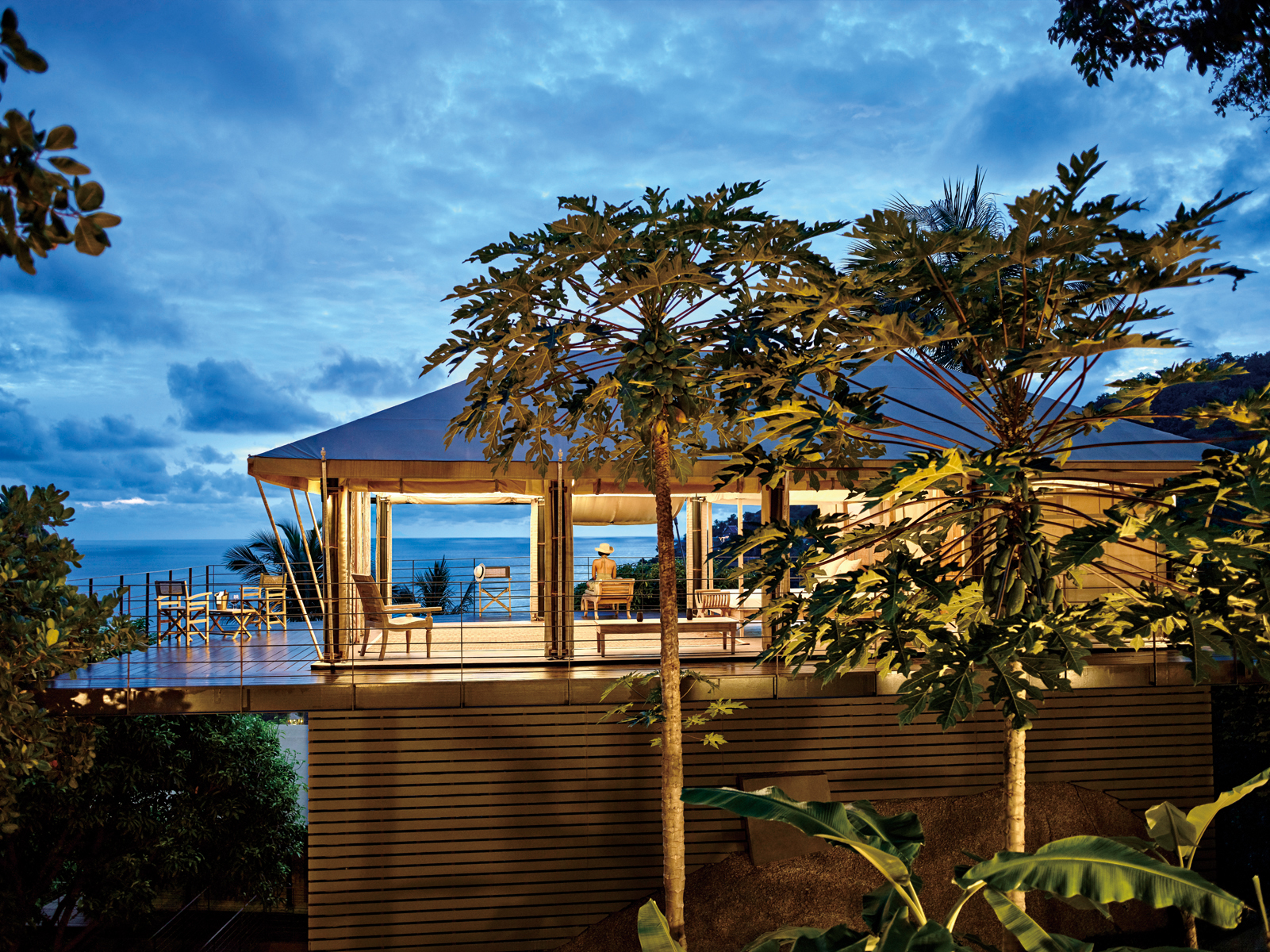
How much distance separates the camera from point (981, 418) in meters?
3.68

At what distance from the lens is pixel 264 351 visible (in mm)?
118625

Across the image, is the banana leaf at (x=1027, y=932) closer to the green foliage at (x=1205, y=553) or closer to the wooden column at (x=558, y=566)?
the green foliage at (x=1205, y=553)

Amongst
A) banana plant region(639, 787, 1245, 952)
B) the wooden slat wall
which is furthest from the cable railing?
banana plant region(639, 787, 1245, 952)

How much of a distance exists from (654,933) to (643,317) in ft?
10.1

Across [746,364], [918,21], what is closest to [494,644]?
[746,364]

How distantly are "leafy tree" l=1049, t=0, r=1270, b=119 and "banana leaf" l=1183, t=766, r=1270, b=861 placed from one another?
36.3 ft

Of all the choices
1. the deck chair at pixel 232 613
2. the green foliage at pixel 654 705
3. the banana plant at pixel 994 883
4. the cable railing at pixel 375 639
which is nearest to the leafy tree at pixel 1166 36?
the cable railing at pixel 375 639

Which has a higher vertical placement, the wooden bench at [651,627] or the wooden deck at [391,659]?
the wooden bench at [651,627]

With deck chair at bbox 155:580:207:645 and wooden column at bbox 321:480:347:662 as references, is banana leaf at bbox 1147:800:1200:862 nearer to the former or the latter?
wooden column at bbox 321:480:347:662

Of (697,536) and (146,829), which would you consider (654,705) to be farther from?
(697,536)

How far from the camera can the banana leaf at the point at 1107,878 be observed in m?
2.63

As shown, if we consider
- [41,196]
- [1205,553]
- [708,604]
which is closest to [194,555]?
[708,604]

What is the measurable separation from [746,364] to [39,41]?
141 inches

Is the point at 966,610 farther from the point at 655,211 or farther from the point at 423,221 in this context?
the point at 423,221
